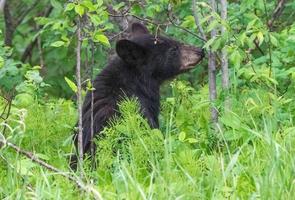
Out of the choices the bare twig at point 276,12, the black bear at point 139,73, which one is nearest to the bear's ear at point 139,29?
the black bear at point 139,73

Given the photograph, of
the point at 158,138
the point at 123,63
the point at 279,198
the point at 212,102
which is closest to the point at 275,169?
the point at 279,198

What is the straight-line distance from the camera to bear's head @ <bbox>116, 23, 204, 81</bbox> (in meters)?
8.03

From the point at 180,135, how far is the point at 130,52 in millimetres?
1356

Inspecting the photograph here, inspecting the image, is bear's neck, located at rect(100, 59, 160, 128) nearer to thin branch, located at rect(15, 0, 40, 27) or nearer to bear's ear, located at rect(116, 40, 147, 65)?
bear's ear, located at rect(116, 40, 147, 65)

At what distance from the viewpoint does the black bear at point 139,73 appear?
7.23 metres

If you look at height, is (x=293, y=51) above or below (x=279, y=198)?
above

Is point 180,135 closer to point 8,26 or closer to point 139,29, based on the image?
point 139,29

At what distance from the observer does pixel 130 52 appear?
7.74 meters

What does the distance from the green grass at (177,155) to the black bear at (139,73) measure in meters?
0.21

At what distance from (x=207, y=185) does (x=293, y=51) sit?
106 inches

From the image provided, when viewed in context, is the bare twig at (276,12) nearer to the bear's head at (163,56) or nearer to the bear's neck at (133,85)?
the bear's head at (163,56)

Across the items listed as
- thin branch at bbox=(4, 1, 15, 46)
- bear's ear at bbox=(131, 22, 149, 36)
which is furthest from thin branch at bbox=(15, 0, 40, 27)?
bear's ear at bbox=(131, 22, 149, 36)

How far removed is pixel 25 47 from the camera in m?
14.1

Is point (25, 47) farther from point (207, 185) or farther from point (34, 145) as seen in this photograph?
point (207, 185)
